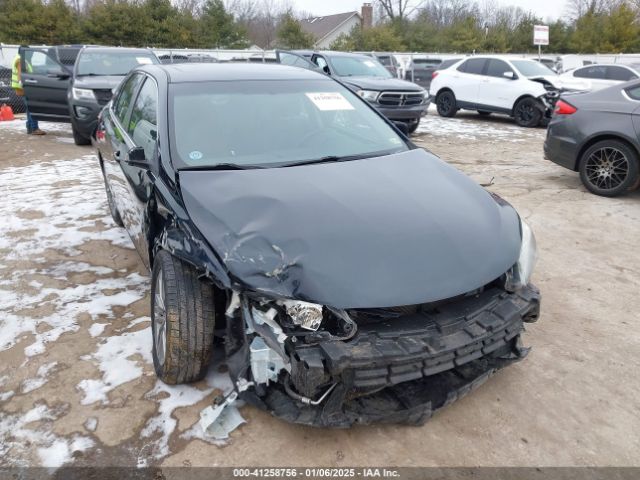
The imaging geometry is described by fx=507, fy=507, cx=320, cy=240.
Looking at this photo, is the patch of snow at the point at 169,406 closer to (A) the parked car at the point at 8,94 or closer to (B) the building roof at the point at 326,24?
(A) the parked car at the point at 8,94

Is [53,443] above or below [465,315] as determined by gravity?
below

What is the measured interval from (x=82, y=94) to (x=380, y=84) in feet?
17.3

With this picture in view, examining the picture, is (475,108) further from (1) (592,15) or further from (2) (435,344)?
(1) (592,15)

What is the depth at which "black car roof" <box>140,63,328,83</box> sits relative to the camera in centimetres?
345

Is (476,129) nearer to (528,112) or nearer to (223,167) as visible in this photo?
(528,112)

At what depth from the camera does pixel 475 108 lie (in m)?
12.7

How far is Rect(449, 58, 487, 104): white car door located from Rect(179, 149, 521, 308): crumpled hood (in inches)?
417

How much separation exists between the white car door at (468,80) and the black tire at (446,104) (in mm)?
194

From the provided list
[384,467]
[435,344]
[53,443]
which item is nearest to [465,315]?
[435,344]

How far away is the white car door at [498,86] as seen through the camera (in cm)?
1188

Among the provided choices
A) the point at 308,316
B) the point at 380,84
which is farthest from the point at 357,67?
the point at 308,316

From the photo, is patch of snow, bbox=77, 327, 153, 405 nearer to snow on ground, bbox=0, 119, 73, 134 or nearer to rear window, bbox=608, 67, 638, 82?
snow on ground, bbox=0, 119, 73, 134

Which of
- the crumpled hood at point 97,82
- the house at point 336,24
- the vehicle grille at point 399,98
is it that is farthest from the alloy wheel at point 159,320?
the house at point 336,24

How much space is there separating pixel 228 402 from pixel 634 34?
37.4 m
